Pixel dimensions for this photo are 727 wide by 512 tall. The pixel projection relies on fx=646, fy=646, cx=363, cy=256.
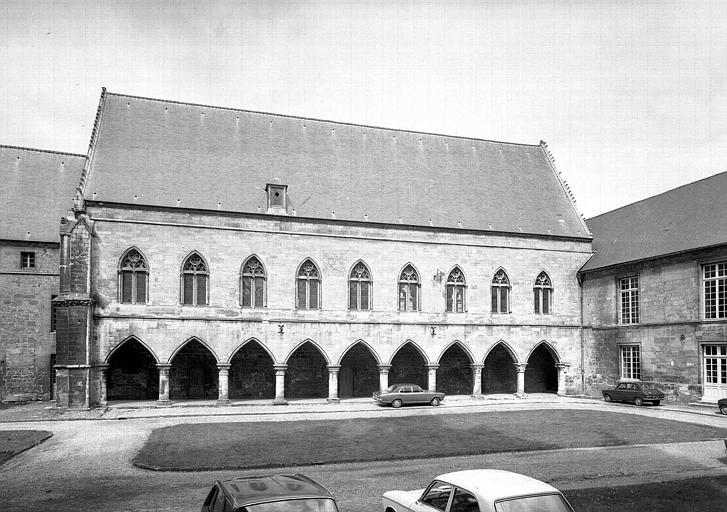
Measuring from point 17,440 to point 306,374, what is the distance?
50.8ft

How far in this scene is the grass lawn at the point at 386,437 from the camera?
16.2 metres

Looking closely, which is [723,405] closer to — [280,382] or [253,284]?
[280,382]

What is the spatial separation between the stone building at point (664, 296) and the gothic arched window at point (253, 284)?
17.5 meters

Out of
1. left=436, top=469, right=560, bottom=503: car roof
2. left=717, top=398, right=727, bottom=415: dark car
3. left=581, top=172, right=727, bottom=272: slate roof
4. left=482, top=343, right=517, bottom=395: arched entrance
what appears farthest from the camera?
left=482, top=343, right=517, bottom=395: arched entrance

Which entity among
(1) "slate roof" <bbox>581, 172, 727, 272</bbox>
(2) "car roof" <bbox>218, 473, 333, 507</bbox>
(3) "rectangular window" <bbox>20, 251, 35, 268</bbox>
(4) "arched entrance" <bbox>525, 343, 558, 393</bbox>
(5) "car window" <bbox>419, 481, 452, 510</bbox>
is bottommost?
(4) "arched entrance" <bbox>525, 343, 558, 393</bbox>

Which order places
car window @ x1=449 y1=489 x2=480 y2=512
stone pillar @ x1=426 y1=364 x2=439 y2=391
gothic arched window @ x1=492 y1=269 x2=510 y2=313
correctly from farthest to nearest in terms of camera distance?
gothic arched window @ x1=492 y1=269 x2=510 y2=313 → stone pillar @ x1=426 y1=364 x2=439 y2=391 → car window @ x1=449 y1=489 x2=480 y2=512

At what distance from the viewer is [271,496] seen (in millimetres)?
7246

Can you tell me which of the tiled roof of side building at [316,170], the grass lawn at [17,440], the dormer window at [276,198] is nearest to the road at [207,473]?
the grass lawn at [17,440]

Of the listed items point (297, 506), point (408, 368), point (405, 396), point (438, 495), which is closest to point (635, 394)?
point (405, 396)

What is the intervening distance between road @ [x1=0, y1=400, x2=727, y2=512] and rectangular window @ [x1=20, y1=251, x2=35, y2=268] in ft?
47.4

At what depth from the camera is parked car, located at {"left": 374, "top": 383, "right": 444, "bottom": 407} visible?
2825cm

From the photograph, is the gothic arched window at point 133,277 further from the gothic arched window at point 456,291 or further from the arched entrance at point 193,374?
the gothic arched window at point 456,291

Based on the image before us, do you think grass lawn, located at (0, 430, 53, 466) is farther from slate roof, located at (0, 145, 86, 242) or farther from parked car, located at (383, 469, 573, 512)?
slate roof, located at (0, 145, 86, 242)

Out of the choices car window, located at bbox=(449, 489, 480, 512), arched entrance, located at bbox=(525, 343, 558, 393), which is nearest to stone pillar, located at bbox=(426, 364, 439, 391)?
arched entrance, located at bbox=(525, 343, 558, 393)
